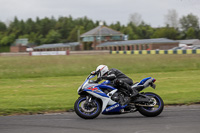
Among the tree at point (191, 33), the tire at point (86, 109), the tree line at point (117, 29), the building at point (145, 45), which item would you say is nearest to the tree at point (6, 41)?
the tree line at point (117, 29)

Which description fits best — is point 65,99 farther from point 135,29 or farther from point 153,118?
point 135,29

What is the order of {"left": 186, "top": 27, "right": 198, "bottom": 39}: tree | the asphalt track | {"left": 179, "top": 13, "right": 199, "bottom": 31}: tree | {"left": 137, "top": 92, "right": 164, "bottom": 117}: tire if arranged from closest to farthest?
the asphalt track → {"left": 137, "top": 92, "right": 164, "bottom": 117}: tire → {"left": 186, "top": 27, "right": 198, "bottom": 39}: tree → {"left": 179, "top": 13, "right": 199, "bottom": 31}: tree

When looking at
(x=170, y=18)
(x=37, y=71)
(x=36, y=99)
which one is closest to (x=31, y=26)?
(x=170, y=18)

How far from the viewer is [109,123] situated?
840cm

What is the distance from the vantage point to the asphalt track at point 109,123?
24.7 ft

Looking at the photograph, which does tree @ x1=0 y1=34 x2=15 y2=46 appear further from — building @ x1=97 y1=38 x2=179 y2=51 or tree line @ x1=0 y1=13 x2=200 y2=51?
building @ x1=97 y1=38 x2=179 y2=51

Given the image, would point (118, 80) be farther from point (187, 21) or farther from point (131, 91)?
point (187, 21)

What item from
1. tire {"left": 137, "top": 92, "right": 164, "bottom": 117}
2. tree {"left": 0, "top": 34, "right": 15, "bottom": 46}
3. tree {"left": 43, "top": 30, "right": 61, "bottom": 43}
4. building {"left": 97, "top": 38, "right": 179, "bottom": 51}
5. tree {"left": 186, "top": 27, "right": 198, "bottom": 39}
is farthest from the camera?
tree {"left": 0, "top": 34, "right": 15, "bottom": 46}

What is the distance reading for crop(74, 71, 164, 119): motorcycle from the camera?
9.07 meters

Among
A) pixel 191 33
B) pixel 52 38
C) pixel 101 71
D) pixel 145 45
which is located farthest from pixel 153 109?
pixel 52 38

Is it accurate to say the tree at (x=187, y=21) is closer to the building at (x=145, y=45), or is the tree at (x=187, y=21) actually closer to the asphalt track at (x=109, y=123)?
the building at (x=145, y=45)

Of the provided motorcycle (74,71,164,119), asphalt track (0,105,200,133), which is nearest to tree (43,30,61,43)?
asphalt track (0,105,200,133)

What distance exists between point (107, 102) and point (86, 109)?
2.03 feet

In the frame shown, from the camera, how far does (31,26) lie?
647 feet
